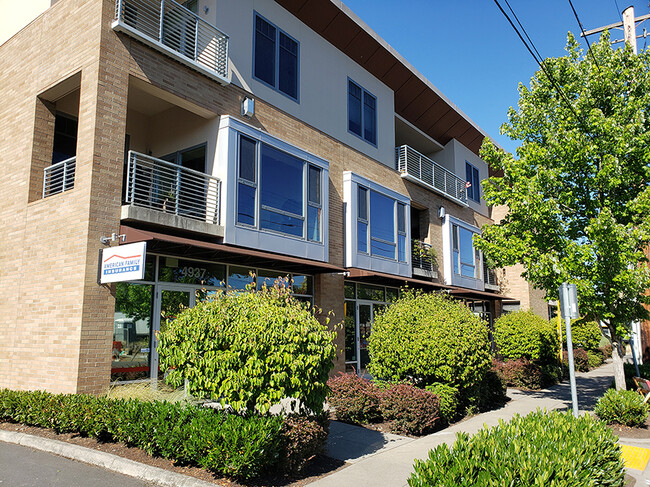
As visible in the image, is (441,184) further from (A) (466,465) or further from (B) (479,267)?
(A) (466,465)

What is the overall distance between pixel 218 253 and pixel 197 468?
5.56 metres

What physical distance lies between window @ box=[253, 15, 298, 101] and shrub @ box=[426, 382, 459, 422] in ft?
29.6

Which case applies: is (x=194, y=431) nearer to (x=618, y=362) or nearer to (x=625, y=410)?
(x=625, y=410)

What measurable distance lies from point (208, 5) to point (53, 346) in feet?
28.9

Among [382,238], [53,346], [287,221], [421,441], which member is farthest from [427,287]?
[53,346]

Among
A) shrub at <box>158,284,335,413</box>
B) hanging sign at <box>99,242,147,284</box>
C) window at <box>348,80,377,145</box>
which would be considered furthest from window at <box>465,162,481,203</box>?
shrub at <box>158,284,335,413</box>

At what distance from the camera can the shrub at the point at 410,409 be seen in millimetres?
9609

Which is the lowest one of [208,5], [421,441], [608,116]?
[421,441]

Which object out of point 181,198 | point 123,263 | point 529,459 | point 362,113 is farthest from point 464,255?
point 529,459

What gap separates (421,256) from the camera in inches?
829

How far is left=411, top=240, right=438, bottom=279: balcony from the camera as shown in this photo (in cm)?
2084

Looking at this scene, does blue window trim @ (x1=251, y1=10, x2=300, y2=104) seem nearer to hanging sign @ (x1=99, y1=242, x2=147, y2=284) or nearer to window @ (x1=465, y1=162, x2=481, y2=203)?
hanging sign @ (x1=99, y1=242, x2=147, y2=284)

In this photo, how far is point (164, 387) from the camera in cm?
1041

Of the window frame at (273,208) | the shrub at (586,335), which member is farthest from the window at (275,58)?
the shrub at (586,335)
